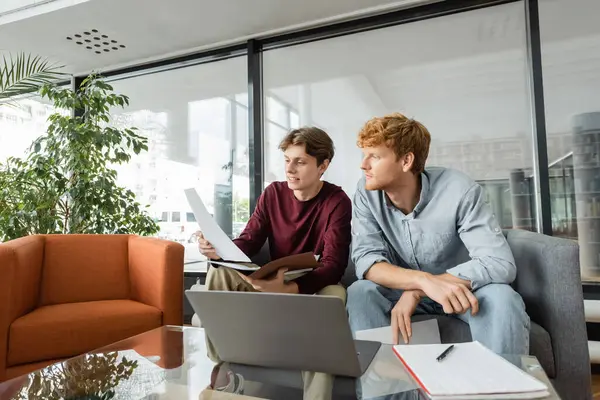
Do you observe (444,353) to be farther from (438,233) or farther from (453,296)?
(438,233)

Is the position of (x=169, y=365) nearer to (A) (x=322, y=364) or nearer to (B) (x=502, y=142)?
(A) (x=322, y=364)

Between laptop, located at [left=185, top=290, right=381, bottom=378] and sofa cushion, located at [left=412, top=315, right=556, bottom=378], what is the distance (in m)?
0.51

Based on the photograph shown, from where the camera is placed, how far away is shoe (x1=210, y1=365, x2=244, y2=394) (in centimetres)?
82

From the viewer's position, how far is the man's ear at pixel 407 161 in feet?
4.62

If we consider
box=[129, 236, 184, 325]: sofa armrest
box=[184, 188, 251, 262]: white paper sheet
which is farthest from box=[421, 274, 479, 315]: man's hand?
box=[129, 236, 184, 325]: sofa armrest

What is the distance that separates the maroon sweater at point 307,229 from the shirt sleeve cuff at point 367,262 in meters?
0.16

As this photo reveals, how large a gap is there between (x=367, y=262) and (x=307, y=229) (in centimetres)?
43

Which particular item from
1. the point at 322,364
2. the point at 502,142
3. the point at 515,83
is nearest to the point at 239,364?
the point at 322,364

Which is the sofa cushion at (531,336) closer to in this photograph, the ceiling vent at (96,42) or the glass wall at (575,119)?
the glass wall at (575,119)

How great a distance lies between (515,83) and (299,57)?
1.47 meters

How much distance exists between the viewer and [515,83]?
2.44m

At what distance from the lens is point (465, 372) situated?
75cm

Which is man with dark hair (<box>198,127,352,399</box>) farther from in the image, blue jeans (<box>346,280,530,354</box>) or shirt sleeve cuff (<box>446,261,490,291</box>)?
shirt sleeve cuff (<box>446,261,490,291</box>)

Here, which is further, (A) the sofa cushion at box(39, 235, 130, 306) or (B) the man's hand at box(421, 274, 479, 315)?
(A) the sofa cushion at box(39, 235, 130, 306)
